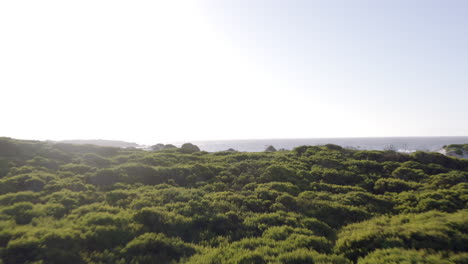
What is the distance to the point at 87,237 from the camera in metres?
8.29

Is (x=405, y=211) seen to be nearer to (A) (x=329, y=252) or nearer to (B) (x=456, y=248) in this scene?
(B) (x=456, y=248)

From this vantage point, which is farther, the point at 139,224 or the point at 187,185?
the point at 187,185

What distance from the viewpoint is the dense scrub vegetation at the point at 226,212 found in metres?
7.41

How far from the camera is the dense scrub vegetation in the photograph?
741 cm

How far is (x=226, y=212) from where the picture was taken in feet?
37.1

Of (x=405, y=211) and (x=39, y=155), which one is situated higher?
(x=39, y=155)

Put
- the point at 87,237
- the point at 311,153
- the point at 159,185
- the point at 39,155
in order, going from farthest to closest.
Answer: the point at 311,153, the point at 39,155, the point at 159,185, the point at 87,237

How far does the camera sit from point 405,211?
1186 centimetres

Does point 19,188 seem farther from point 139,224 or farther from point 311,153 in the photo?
point 311,153

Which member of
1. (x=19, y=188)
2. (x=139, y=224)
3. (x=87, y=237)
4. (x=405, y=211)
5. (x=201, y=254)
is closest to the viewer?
(x=201, y=254)

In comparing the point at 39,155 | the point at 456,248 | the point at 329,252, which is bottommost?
the point at 329,252

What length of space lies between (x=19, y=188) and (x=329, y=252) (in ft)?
55.3

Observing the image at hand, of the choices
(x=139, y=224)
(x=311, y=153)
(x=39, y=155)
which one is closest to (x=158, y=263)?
(x=139, y=224)

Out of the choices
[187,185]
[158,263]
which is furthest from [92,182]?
[158,263]
